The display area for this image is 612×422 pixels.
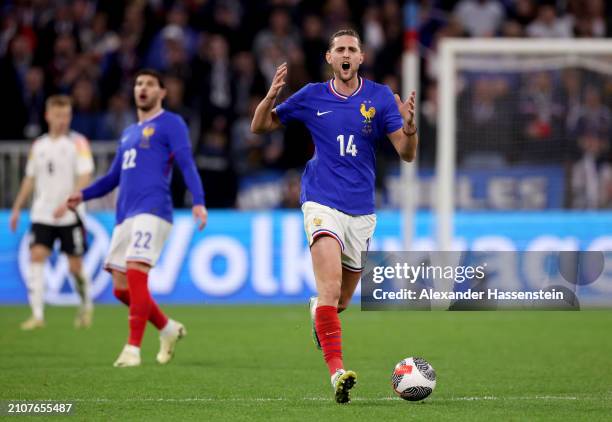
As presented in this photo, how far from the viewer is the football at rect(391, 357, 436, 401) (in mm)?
7574

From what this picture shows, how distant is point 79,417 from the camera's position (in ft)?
23.1

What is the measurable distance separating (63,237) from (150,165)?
173 inches

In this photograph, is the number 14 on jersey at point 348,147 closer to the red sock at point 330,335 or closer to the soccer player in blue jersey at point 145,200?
the red sock at point 330,335

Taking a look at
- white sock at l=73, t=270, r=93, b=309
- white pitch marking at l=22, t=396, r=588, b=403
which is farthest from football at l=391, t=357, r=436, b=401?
white sock at l=73, t=270, r=93, b=309

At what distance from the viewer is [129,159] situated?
10195 mm

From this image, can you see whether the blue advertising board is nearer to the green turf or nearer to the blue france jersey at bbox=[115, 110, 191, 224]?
the green turf

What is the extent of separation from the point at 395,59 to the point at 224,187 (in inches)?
154

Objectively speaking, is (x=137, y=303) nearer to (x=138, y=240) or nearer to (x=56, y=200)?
(x=138, y=240)

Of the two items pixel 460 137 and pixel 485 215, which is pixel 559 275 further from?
pixel 460 137

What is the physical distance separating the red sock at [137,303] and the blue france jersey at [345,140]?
2372 mm

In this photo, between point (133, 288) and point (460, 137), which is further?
point (460, 137)

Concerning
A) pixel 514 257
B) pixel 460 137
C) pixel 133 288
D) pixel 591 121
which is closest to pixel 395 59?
pixel 460 137

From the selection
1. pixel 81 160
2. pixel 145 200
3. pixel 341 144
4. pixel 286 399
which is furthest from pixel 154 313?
pixel 81 160

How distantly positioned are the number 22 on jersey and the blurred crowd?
308 inches
